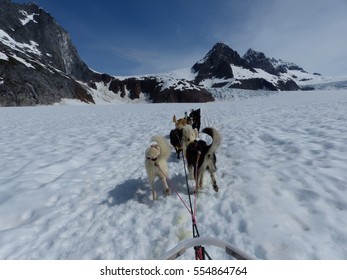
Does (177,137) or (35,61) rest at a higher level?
(35,61)

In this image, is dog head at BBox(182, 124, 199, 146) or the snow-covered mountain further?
the snow-covered mountain

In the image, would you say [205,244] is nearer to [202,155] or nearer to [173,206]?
[173,206]

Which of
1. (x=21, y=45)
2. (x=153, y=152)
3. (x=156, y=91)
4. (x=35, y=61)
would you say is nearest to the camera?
(x=153, y=152)

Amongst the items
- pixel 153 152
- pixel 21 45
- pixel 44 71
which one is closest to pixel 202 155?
pixel 153 152

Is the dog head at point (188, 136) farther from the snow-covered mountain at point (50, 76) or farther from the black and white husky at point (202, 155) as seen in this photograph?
the snow-covered mountain at point (50, 76)

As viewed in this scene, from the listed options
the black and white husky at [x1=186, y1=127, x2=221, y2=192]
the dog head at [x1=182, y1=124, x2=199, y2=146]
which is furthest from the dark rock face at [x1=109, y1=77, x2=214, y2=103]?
the black and white husky at [x1=186, y1=127, x2=221, y2=192]

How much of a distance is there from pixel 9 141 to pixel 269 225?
1131 centimetres

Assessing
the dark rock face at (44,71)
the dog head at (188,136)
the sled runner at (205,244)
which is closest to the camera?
the sled runner at (205,244)

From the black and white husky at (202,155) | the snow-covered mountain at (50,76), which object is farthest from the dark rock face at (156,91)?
the black and white husky at (202,155)

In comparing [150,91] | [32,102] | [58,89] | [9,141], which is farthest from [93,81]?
[9,141]

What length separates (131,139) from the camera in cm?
1127

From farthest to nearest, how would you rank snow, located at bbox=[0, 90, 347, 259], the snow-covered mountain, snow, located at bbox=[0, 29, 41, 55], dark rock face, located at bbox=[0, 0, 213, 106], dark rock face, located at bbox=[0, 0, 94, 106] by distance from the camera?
snow, located at bbox=[0, 29, 41, 55], the snow-covered mountain, dark rock face, located at bbox=[0, 0, 213, 106], dark rock face, located at bbox=[0, 0, 94, 106], snow, located at bbox=[0, 90, 347, 259]

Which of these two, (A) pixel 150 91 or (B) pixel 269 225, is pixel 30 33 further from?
(B) pixel 269 225

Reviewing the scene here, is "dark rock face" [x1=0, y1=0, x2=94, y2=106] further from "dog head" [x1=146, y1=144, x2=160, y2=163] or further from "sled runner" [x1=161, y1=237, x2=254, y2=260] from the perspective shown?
"sled runner" [x1=161, y1=237, x2=254, y2=260]
